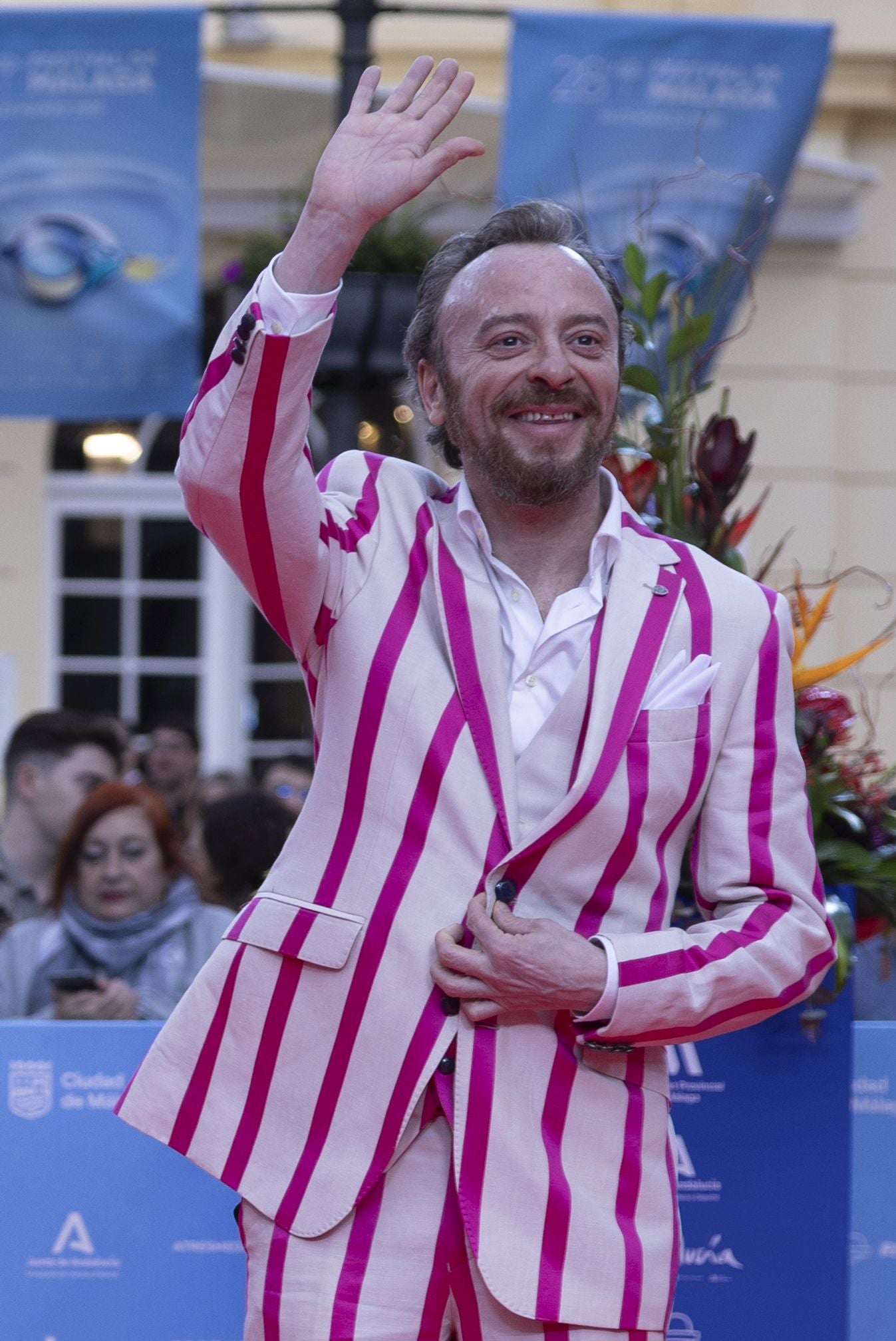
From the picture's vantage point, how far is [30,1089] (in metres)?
2.71

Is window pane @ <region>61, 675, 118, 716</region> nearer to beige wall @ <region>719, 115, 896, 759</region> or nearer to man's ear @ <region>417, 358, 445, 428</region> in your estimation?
beige wall @ <region>719, 115, 896, 759</region>

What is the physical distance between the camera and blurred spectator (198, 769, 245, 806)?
6145 millimetres

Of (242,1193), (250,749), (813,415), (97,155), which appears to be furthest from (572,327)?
(250,749)

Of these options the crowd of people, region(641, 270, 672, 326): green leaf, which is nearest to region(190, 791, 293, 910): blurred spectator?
the crowd of people

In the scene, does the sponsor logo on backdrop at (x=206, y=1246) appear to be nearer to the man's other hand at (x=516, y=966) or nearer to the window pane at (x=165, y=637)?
the man's other hand at (x=516, y=966)

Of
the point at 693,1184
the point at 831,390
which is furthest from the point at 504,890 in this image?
the point at 831,390

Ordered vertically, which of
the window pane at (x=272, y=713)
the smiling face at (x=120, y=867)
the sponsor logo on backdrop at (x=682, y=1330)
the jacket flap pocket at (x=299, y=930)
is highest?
the window pane at (x=272, y=713)

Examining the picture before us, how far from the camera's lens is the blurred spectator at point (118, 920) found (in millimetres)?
3945

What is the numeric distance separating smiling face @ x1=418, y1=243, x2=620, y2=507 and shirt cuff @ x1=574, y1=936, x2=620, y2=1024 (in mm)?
537

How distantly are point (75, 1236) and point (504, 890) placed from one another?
4.16ft

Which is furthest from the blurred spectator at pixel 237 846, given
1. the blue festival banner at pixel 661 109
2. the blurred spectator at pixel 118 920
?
the blue festival banner at pixel 661 109

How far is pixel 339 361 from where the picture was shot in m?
5.03

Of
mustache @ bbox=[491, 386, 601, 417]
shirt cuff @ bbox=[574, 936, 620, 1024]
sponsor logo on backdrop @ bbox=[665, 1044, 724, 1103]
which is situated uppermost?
mustache @ bbox=[491, 386, 601, 417]

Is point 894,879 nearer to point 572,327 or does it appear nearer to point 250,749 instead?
point 572,327
